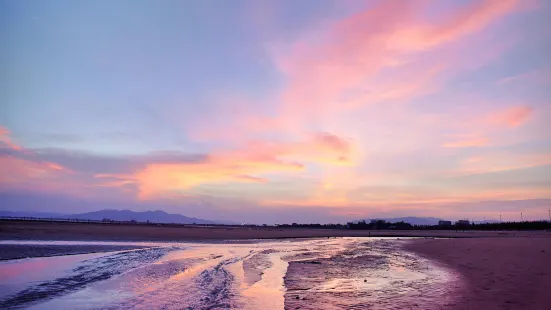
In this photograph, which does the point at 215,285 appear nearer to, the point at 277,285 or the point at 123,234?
the point at 277,285

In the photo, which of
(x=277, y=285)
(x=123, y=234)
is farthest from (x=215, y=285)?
(x=123, y=234)

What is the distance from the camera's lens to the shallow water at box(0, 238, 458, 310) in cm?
1173

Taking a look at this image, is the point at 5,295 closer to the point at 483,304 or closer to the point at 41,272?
the point at 41,272

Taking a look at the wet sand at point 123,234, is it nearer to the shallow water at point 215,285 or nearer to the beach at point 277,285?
the beach at point 277,285

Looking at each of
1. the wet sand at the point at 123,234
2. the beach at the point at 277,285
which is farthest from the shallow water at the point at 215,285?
the wet sand at the point at 123,234

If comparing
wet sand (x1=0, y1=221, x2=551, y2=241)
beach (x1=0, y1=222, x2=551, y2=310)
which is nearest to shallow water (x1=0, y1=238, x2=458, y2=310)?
beach (x1=0, y1=222, x2=551, y2=310)

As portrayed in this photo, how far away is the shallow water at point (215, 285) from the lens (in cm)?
1173

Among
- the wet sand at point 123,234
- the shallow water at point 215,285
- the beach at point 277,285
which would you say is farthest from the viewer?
the wet sand at point 123,234

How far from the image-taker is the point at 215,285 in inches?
611

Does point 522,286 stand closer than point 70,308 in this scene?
No

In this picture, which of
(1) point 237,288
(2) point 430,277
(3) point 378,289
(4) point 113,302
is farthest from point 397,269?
(4) point 113,302

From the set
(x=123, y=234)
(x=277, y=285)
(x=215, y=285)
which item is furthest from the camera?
(x=123, y=234)

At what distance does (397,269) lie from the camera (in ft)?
68.6

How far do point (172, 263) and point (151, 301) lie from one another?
11.3 metres
